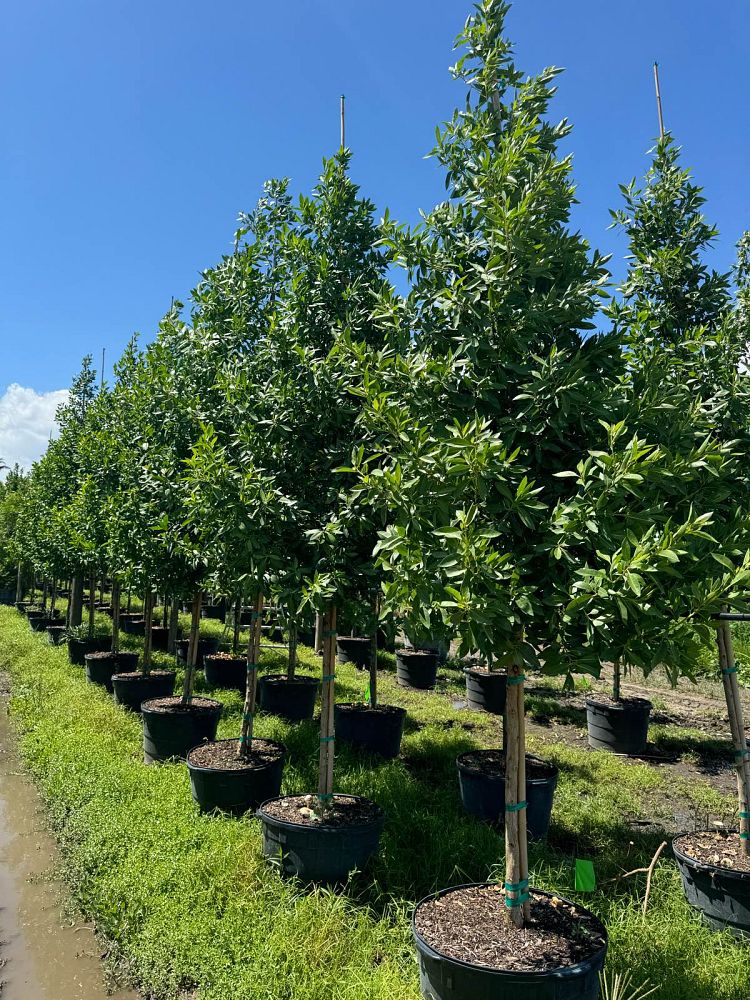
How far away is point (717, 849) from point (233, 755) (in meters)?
3.81

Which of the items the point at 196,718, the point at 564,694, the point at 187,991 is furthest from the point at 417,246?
the point at 564,694

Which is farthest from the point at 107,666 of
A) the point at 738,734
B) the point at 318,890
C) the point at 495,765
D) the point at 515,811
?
the point at 738,734

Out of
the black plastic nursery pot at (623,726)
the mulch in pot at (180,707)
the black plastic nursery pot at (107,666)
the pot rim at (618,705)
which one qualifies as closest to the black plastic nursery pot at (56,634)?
the black plastic nursery pot at (107,666)

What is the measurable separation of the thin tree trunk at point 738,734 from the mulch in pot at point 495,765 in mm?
1615

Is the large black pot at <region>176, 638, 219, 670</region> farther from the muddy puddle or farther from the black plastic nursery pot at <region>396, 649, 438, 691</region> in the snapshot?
the muddy puddle

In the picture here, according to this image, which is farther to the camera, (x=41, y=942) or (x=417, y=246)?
(x=41, y=942)

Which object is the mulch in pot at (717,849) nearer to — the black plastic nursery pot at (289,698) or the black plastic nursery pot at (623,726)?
the black plastic nursery pot at (623,726)

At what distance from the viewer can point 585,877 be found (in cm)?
368

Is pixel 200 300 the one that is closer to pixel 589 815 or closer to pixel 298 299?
pixel 298 299

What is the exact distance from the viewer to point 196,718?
23.3 ft

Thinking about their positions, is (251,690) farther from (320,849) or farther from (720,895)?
(720,895)

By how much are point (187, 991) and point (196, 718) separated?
360cm

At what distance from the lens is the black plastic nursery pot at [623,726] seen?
8125 millimetres

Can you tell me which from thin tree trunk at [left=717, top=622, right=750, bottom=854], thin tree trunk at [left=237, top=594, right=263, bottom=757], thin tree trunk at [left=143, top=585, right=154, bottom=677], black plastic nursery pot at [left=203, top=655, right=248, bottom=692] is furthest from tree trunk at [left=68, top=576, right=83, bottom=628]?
thin tree trunk at [left=717, top=622, right=750, bottom=854]
